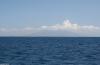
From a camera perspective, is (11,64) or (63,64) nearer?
(11,64)

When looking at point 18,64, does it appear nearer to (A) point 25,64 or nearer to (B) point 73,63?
(A) point 25,64

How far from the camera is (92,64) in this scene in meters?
42.2

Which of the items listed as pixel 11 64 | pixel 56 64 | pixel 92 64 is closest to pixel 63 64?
pixel 56 64

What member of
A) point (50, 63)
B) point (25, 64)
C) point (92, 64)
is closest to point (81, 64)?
point (92, 64)

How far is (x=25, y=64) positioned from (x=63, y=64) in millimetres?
5361

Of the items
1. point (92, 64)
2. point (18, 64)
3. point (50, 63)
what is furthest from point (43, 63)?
point (92, 64)

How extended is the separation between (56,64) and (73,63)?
3.26 meters

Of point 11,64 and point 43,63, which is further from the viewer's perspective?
point 43,63

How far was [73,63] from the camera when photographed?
43156 millimetres

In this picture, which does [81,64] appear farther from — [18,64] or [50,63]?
[18,64]

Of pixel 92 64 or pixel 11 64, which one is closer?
pixel 11 64

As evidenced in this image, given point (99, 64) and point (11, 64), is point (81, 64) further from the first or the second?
point (11, 64)

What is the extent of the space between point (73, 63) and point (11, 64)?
923cm

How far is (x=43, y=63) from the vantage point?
139 ft
